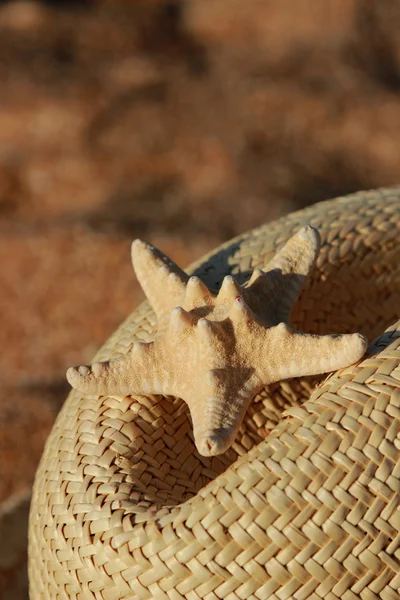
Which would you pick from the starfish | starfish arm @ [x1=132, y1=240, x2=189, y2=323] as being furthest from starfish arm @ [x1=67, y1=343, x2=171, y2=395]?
starfish arm @ [x1=132, y1=240, x2=189, y2=323]

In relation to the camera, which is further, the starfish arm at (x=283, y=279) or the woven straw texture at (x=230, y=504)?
the starfish arm at (x=283, y=279)

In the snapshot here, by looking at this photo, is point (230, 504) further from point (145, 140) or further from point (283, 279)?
point (145, 140)

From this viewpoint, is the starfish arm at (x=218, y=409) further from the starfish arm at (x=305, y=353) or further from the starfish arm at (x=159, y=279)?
the starfish arm at (x=159, y=279)

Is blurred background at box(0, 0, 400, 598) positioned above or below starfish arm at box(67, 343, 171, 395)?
above

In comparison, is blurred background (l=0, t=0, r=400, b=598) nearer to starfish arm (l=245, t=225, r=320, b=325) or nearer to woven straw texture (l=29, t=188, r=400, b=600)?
woven straw texture (l=29, t=188, r=400, b=600)

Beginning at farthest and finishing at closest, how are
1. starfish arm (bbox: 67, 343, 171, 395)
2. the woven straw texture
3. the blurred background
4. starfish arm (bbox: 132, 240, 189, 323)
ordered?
the blurred background, starfish arm (bbox: 132, 240, 189, 323), starfish arm (bbox: 67, 343, 171, 395), the woven straw texture

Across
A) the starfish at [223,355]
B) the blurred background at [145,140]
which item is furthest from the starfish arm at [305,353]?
the blurred background at [145,140]

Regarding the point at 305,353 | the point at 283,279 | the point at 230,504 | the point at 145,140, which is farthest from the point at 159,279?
the point at 145,140
